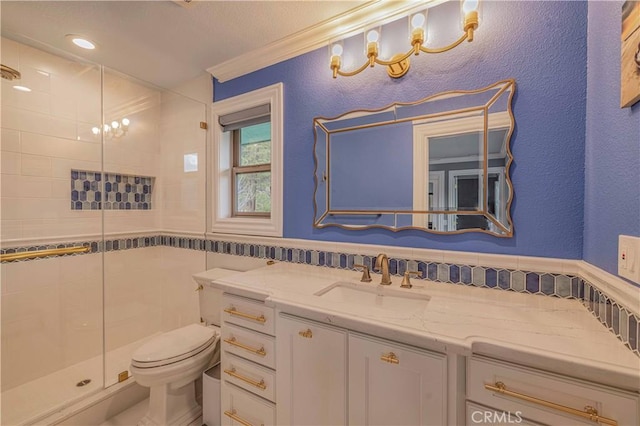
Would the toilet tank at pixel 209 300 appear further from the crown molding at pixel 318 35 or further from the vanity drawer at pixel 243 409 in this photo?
the crown molding at pixel 318 35

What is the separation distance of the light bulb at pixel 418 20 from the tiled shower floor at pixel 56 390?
282 centimetres

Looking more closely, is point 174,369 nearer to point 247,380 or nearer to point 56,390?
point 247,380

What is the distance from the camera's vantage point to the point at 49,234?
1931 mm

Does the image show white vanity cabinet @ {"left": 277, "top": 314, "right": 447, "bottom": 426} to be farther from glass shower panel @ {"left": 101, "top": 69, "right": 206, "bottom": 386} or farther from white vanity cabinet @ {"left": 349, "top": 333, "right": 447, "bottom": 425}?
glass shower panel @ {"left": 101, "top": 69, "right": 206, "bottom": 386}

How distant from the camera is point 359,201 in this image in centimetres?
156

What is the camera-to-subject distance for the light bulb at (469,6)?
45.0 inches

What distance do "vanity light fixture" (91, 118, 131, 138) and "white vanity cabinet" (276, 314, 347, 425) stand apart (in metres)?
2.17

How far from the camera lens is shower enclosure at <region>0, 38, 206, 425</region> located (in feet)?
5.75

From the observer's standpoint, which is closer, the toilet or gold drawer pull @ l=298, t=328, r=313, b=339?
gold drawer pull @ l=298, t=328, r=313, b=339

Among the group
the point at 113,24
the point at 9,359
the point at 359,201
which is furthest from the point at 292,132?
the point at 9,359

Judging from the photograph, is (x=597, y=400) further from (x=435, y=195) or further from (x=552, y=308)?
(x=435, y=195)

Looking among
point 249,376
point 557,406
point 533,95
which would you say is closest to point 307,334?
point 249,376

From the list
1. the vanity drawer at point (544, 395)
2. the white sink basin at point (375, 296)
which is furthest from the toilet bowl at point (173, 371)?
the vanity drawer at point (544, 395)

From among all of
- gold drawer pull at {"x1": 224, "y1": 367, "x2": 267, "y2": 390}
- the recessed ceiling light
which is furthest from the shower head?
gold drawer pull at {"x1": 224, "y1": 367, "x2": 267, "y2": 390}
